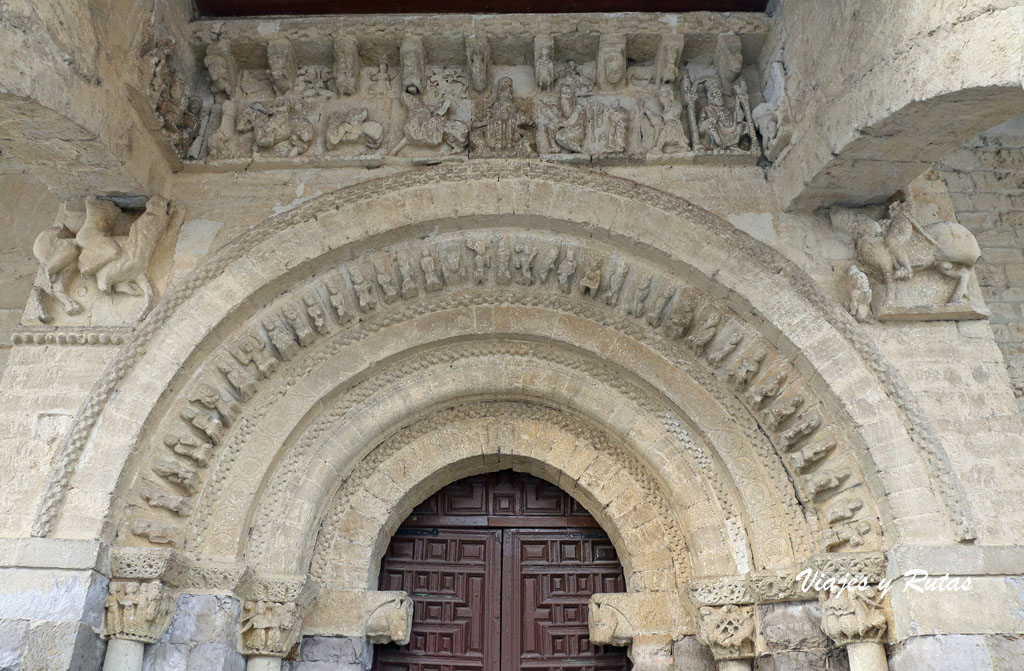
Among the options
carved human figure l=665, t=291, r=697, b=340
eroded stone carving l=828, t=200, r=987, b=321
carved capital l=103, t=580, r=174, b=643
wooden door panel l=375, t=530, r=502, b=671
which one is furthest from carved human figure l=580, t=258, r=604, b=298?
carved capital l=103, t=580, r=174, b=643

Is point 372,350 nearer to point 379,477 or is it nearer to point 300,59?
point 379,477

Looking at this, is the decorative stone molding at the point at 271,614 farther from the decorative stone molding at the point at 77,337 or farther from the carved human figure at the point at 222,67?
the carved human figure at the point at 222,67

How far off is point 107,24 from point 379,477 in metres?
2.71

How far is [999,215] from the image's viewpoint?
501 centimetres

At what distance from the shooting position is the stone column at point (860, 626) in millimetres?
3436

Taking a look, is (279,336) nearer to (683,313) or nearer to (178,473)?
(178,473)

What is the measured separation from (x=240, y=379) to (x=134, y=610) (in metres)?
1.21

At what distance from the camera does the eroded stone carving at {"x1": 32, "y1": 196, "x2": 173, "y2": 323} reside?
4.11m

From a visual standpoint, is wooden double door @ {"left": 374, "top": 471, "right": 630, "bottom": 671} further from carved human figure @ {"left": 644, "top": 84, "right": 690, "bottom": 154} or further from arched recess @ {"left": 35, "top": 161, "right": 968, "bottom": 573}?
carved human figure @ {"left": 644, "top": 84, "right": 690, "bottom": 154}

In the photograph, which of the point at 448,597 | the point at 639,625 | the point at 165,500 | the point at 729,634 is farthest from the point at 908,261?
the point at 165,500

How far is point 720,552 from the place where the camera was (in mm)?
4016

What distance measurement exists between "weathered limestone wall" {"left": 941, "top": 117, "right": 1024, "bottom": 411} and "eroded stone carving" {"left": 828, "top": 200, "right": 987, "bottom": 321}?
1.03 m

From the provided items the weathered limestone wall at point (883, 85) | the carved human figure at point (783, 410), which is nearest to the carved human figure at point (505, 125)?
the weathered limestone wall at point (883, 85)

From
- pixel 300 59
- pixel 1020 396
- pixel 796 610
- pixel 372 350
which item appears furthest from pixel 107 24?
pixel 1020 396
